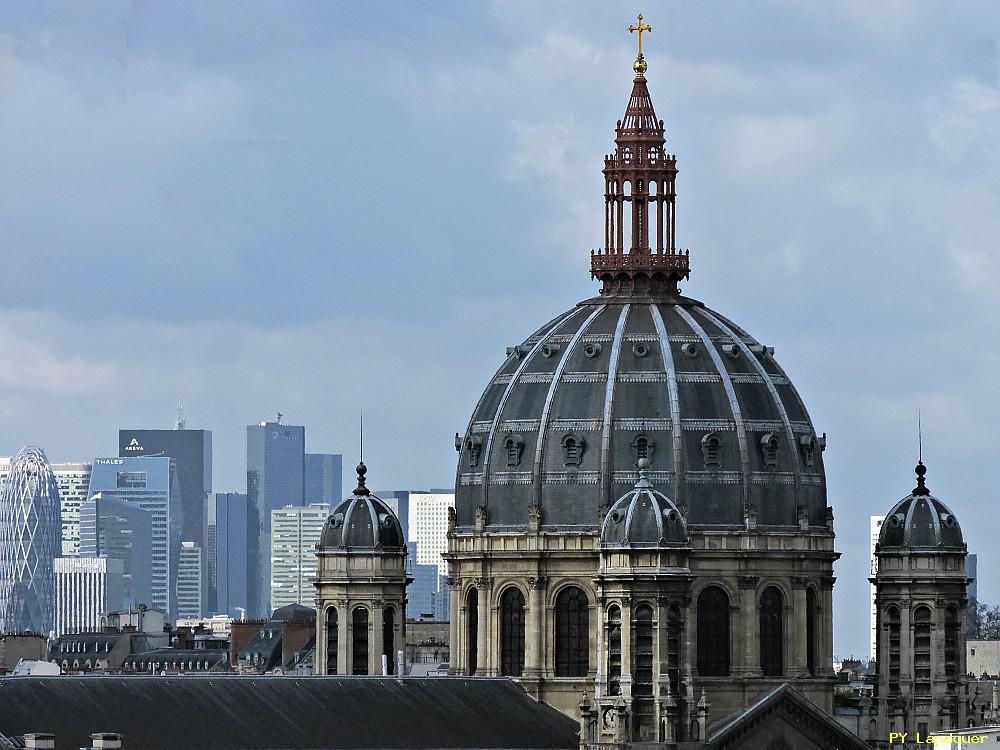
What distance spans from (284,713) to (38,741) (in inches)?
686

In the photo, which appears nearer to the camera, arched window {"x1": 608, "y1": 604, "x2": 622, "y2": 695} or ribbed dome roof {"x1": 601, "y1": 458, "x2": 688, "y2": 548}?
ribbed dome roof {"x1": 601, "y1": 458, "x2": 688, "y2": 548}

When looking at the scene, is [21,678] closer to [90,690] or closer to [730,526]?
[90,690]

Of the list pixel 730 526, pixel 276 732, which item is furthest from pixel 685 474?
pixel 276 732

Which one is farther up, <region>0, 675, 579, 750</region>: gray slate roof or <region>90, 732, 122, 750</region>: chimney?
<region>0, 675, 579, 750</region>: gray slate roof

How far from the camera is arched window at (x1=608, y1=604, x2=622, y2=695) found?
191 m

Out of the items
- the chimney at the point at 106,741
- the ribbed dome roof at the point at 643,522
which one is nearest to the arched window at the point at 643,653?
the ribbed dome roof at the point at 643,522

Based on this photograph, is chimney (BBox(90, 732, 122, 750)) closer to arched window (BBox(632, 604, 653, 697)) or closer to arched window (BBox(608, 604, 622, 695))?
arched window (BBox(608, 604, 622, 695))

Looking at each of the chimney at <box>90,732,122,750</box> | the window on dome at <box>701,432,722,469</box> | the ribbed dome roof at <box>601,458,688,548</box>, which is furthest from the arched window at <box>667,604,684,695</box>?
the chimney at <box>90,732,122,750</box>

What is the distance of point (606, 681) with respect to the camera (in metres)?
191

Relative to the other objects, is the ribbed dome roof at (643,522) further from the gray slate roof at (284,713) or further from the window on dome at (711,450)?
the gray slate roof at (284,713)

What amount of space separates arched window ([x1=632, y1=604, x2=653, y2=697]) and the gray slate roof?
599 centimetres

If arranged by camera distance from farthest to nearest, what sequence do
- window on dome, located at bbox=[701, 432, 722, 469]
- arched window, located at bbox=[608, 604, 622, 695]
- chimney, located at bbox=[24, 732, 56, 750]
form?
window on dome, located at bbox=[701, 432, 722, 469] < arched window, located at bbox=[608, 604, 622, 695] < chimney, located at bbox=[24, 732, 56, 750]

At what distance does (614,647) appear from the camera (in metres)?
191

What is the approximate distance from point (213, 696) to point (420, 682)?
473 inches
